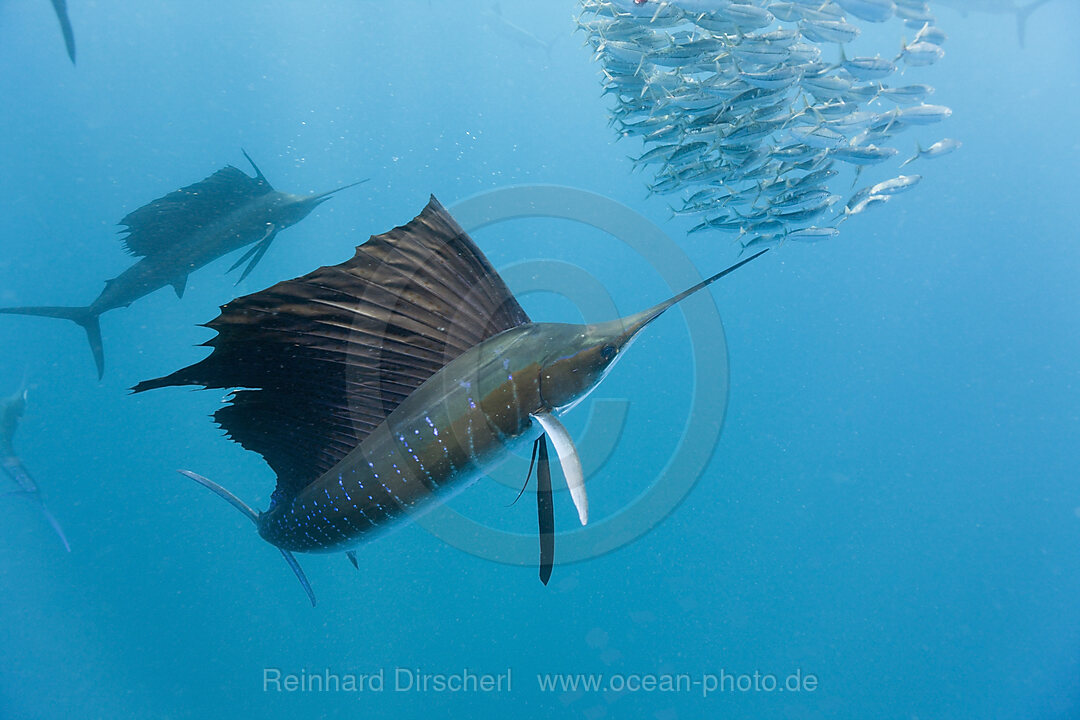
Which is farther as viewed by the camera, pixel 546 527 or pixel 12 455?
pixel 12 455

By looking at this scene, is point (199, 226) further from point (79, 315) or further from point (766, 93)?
point (766, 93)

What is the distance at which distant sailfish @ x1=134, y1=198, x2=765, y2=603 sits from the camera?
136 cm

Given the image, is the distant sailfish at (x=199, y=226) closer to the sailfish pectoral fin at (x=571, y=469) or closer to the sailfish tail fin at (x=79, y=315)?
the sailfish tail fin at (x=79, y=315)

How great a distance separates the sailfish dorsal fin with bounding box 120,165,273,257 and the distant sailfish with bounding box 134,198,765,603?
3.27 m

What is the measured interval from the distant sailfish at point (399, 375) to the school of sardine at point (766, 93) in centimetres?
275

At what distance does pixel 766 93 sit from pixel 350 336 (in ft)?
10.7

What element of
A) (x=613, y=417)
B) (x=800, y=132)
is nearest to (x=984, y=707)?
(x=613, y=417)

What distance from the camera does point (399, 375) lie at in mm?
1576

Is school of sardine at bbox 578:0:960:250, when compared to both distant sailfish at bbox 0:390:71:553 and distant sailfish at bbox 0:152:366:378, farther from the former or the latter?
distant sailfish at bbox 0:390:71:553

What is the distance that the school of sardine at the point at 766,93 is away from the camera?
332 centimetres

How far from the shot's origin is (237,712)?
762cm

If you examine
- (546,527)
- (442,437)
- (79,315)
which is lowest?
(79,315)

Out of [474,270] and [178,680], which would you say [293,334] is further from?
[178,680]

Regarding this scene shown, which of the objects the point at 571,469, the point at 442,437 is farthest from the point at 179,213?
the point at 571,469
